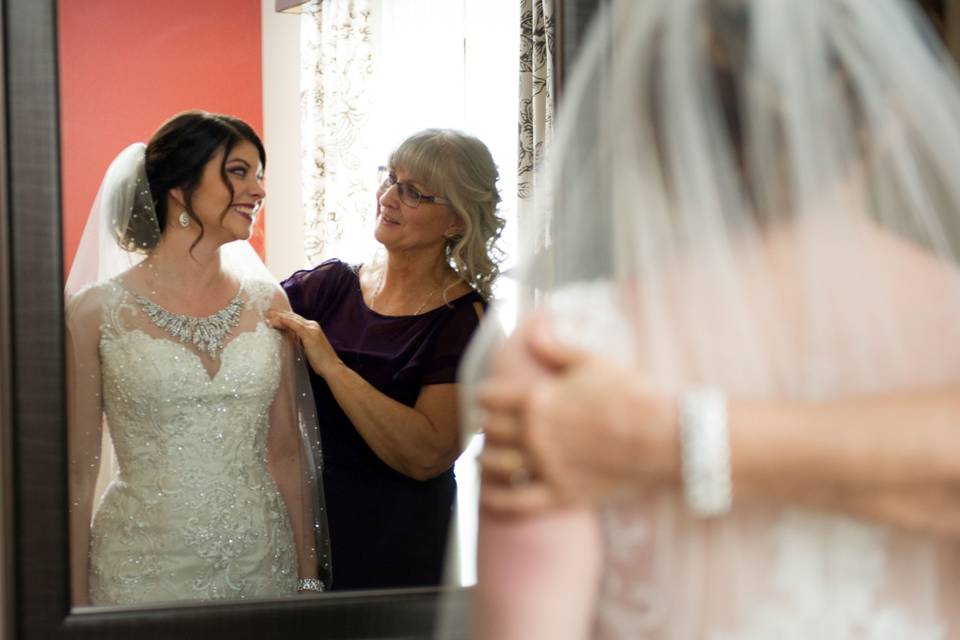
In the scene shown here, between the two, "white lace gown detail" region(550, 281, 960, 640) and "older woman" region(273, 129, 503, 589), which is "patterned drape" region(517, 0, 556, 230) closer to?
"older woman" region(273, 129, 503, 589)

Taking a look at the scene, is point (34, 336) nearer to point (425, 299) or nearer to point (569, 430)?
point (425, 299)

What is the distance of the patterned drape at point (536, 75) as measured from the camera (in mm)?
1227

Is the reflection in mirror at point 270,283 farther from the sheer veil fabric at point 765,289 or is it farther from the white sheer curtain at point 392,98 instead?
the sheer veil fabric at point 765,289

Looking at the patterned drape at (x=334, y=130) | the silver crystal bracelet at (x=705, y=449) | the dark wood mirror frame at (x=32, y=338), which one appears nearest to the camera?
the silver crystal bracelet at (x=705, y=449)

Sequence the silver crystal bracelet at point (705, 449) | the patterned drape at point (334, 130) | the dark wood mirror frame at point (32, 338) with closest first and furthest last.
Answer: the silver crystal bracelet at point (705, 449) < the dark wood mirror frame at point (32, 338) < the patterned drape at point (334, 130)

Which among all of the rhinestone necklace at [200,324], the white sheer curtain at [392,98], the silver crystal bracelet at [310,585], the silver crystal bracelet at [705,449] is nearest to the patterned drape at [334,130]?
the white sheer curtain at [392,98]

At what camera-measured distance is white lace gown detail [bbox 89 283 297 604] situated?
3.58ft

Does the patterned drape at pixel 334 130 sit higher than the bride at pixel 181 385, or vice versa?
the patterned drape at pixel 334 130

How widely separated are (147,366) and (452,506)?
0.36 m

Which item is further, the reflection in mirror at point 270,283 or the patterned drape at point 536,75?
the patterned drape at point 536,75

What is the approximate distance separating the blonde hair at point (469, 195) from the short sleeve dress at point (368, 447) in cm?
3

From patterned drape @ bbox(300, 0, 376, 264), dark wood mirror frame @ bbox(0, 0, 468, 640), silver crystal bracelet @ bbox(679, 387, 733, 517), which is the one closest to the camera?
silver crystal bracelet @ bbox(679, 387, 733, 517)

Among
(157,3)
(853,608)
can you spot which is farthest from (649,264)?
(157,3)

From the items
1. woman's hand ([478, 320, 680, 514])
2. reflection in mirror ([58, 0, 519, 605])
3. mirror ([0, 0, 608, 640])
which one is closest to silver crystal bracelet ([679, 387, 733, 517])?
woman's hand ([478, 320, 680, 514])
